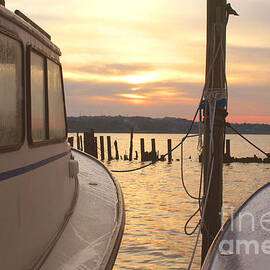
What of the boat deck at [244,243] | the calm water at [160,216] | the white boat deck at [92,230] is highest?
the boat deck at [244,243]

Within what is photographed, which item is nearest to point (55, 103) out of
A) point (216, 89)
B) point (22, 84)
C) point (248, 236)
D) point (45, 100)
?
point (45, 100)

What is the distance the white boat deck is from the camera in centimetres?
436

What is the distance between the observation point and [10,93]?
3432mm

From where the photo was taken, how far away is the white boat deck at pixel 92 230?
436cm

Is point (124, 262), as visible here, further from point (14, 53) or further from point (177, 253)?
point (14, 53)

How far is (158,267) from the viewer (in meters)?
10.1

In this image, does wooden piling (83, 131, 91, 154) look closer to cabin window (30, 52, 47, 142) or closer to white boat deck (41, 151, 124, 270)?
white boat deck (41, 151, 124, 270)

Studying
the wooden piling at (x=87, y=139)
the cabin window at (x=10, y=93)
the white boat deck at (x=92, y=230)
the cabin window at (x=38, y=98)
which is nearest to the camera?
the cabin window at (x=10, y=93)

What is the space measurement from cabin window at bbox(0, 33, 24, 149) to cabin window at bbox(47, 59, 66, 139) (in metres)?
1.03

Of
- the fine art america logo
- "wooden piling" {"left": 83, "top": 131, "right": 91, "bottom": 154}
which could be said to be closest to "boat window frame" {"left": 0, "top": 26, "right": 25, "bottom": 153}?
the fine art america logo

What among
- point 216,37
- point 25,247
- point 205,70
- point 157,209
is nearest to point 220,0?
point 216,37

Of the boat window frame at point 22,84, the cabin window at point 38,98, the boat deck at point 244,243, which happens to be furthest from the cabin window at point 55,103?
the boat deck at point 244,243

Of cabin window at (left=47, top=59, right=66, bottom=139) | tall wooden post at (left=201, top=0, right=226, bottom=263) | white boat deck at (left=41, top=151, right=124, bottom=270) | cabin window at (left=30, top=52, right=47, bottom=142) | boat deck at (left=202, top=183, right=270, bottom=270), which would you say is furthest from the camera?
tall wooden post at (left=201, top=0, right=226, bottom=263)

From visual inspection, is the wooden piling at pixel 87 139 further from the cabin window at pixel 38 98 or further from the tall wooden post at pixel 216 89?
the cabin window at pixel 38 98
